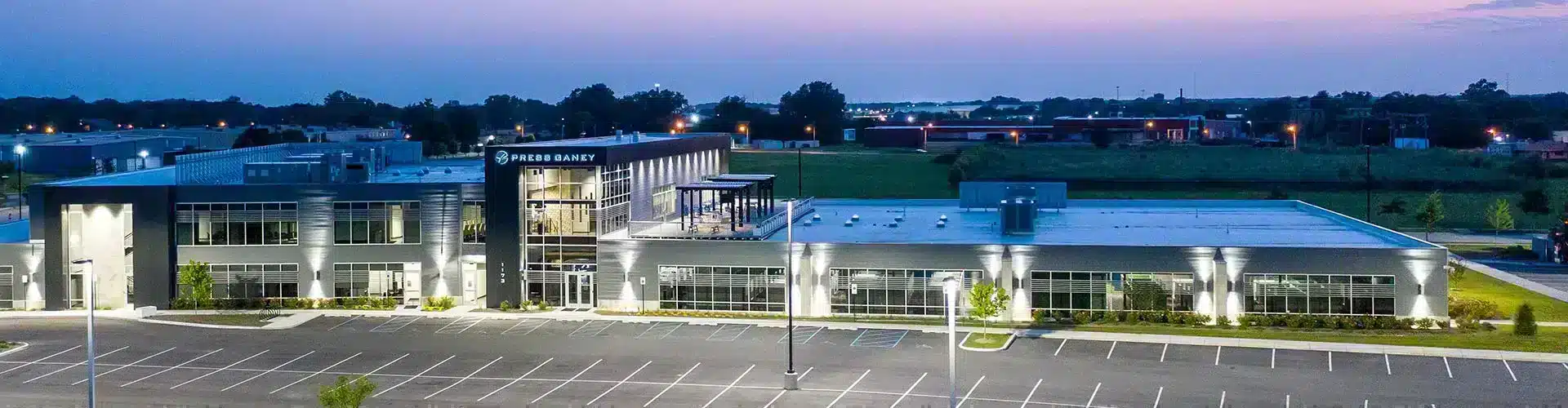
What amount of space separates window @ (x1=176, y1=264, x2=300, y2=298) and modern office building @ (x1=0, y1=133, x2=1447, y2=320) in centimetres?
8

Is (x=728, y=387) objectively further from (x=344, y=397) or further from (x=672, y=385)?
(x=344, y=397)

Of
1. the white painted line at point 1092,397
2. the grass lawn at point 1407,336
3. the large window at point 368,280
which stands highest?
the large window at point 368,280

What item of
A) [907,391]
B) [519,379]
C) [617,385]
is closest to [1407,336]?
[907,391]

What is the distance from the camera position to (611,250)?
64000 mm

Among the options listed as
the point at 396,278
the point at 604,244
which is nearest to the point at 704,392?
the point at 604,244

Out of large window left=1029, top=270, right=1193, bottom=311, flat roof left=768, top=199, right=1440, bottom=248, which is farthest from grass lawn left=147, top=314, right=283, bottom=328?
large window left=1029, top=270, right=1193, bottom=311

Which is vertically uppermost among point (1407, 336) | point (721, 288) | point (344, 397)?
point (721, 288)

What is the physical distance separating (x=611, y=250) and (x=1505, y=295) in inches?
1518

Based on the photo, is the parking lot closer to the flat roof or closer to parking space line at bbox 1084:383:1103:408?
parking space line at bbox 1084:383:1103:408

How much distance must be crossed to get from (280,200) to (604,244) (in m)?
14.2

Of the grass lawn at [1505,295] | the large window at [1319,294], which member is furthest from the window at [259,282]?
the grass lawn at [1505,295]

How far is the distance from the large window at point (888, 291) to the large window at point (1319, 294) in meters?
11.6

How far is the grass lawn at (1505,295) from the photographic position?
2462 inches

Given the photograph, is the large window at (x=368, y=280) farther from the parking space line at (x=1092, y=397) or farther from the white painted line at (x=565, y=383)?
the parking space line at (x=1092, y=397)
